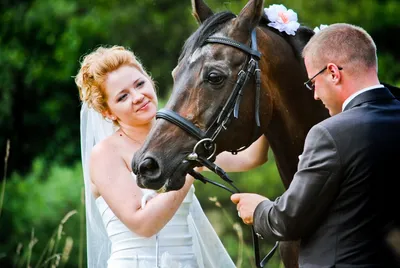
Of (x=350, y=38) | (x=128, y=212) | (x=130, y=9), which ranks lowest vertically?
(x=130, y=9)

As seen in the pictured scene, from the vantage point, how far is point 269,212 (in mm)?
3715

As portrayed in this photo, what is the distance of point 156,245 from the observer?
4840 millimetres

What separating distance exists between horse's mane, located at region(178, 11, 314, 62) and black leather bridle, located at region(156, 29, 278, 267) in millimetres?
47

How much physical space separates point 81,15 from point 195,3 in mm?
16575

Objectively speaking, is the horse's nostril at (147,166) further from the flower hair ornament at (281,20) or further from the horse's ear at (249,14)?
the flower hair ornament at (281,20)

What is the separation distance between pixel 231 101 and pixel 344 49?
2.78 ft

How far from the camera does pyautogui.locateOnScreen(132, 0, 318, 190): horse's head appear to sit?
13.8 feet

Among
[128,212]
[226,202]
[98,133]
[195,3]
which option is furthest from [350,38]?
[226,202]

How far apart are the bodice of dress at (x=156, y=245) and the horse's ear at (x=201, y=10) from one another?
1.06 meters

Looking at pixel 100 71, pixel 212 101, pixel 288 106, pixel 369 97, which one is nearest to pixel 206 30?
pixel 212 101

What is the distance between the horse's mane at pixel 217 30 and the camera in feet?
14.6

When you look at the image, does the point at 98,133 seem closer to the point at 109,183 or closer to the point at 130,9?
the point at 109,183

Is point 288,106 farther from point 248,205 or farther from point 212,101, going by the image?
point 248,205

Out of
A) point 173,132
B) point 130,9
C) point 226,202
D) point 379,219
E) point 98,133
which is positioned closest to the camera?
point 379,219
